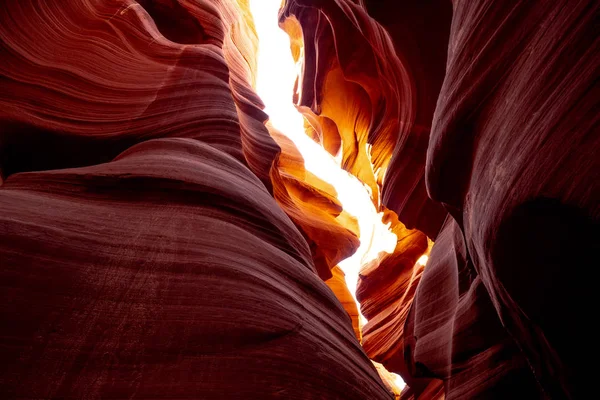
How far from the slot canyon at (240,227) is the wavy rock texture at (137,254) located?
0.01 metres

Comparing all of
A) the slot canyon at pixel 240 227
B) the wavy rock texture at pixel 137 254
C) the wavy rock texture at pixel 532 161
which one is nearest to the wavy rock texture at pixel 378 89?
the slot canyon at pixel 240 227

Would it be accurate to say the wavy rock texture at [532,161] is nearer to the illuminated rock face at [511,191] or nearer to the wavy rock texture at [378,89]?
Answer: the illuminated rock face at [511,191]

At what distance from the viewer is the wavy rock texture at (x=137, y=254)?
5.68 feet

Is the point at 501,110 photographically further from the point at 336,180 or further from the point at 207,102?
the point at 336,180

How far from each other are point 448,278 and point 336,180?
14056 mm

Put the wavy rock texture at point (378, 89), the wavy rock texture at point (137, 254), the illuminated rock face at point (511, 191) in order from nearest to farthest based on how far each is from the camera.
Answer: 1. the wavy rock texture at point (137, 254)
2. the illuminated rock face at point (511, 191)
3. the wavy rock texture at point (378, 89)

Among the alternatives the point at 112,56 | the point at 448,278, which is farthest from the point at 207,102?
the point at 448,278

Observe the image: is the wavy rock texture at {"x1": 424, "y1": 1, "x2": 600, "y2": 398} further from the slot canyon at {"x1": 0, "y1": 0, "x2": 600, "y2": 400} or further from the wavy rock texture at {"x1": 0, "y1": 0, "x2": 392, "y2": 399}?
the wavy rock texture at {"x1": 0, "y1": 0, "x2": 392, "y2": 399}

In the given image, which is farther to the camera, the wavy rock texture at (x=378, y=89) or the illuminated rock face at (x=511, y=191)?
the wavy rock texture at (x=378, y=89)

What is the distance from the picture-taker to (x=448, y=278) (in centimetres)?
501

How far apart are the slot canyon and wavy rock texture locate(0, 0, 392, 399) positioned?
0.01m

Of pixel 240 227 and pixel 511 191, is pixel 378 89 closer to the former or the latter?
pixel 240 227

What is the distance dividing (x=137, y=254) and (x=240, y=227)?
0.83 m

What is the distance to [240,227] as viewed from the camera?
2941mm
